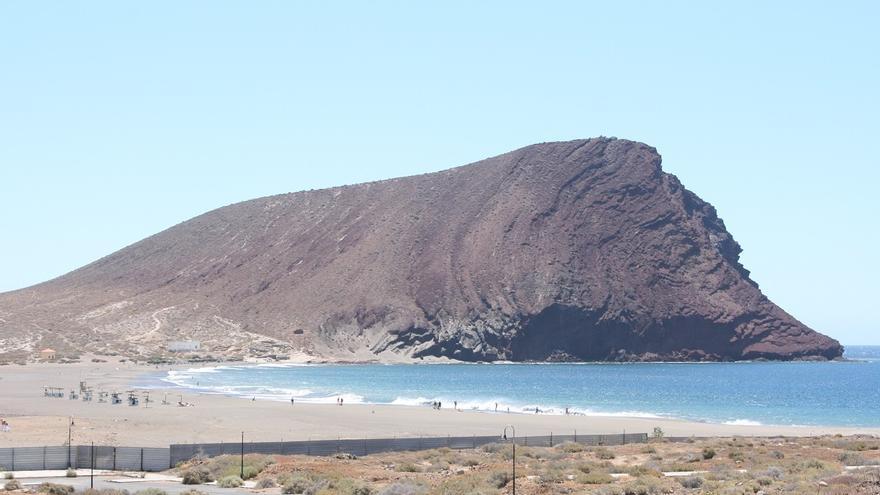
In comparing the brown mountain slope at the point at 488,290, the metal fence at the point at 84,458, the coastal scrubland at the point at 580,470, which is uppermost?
the brown mountain slope at the point at 488,290

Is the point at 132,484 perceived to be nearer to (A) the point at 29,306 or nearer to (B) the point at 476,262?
(B) the point at 476,262

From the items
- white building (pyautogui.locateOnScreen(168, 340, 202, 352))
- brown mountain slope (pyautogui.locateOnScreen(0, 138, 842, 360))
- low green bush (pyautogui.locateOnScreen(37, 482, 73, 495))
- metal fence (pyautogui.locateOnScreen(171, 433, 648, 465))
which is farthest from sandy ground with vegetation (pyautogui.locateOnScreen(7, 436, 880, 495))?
brown mountain slope (pyautogui.locateOnScreen(0, 138, 842, 360))

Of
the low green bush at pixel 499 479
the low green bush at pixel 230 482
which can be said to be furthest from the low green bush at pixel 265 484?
the low green bush at pixel 499 479

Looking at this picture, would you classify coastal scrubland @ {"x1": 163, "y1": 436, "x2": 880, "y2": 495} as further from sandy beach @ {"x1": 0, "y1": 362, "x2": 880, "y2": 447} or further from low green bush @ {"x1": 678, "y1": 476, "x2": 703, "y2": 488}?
sandy beach @ {"x1": 0, "y1": 362, "x2": 880, "y2": 447}

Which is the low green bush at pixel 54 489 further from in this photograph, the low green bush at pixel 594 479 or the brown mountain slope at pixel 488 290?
the brown mountain slope at pixel 488 290

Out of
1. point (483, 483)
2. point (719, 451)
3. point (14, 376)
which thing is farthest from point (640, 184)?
point (483, 483)

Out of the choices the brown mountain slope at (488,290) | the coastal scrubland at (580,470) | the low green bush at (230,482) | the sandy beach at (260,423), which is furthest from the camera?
the brown mountain slope at (488,290)

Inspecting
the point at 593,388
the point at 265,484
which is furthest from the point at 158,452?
the point at 593,388
